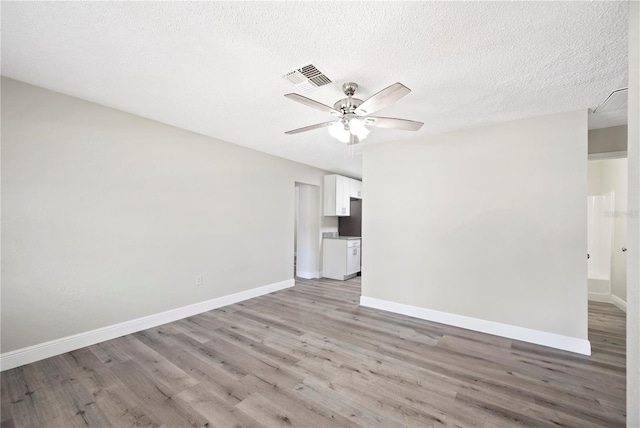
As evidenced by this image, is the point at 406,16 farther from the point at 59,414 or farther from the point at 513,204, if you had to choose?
the point at 59,414

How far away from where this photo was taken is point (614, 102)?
7.95ft

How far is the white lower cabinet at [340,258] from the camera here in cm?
565

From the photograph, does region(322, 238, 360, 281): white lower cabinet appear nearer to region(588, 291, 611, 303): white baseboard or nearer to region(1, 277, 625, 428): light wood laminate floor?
region(1, 277, 625, 428): light wood laminate floor

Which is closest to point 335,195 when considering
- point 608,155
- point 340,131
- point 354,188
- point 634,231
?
point 354,188

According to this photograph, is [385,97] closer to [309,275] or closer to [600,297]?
[309,275]

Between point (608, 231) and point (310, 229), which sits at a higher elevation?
point (608, 231)

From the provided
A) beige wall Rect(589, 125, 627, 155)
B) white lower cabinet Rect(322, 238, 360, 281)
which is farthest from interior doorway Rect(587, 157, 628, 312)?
white lower cabinet Rect(322, 238, 360, 281)

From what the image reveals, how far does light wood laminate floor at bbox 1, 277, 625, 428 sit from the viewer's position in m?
1.69

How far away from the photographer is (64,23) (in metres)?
1.58

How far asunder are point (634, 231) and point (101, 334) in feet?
14.1

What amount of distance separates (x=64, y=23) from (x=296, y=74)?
4.89 ft

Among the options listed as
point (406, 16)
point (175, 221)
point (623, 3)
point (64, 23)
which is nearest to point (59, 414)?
point (175, 221)

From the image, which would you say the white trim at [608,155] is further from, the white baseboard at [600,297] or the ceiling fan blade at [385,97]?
the ceiling fan blade at [385,97]

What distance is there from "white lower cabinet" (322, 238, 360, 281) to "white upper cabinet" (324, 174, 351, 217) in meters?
0.70
